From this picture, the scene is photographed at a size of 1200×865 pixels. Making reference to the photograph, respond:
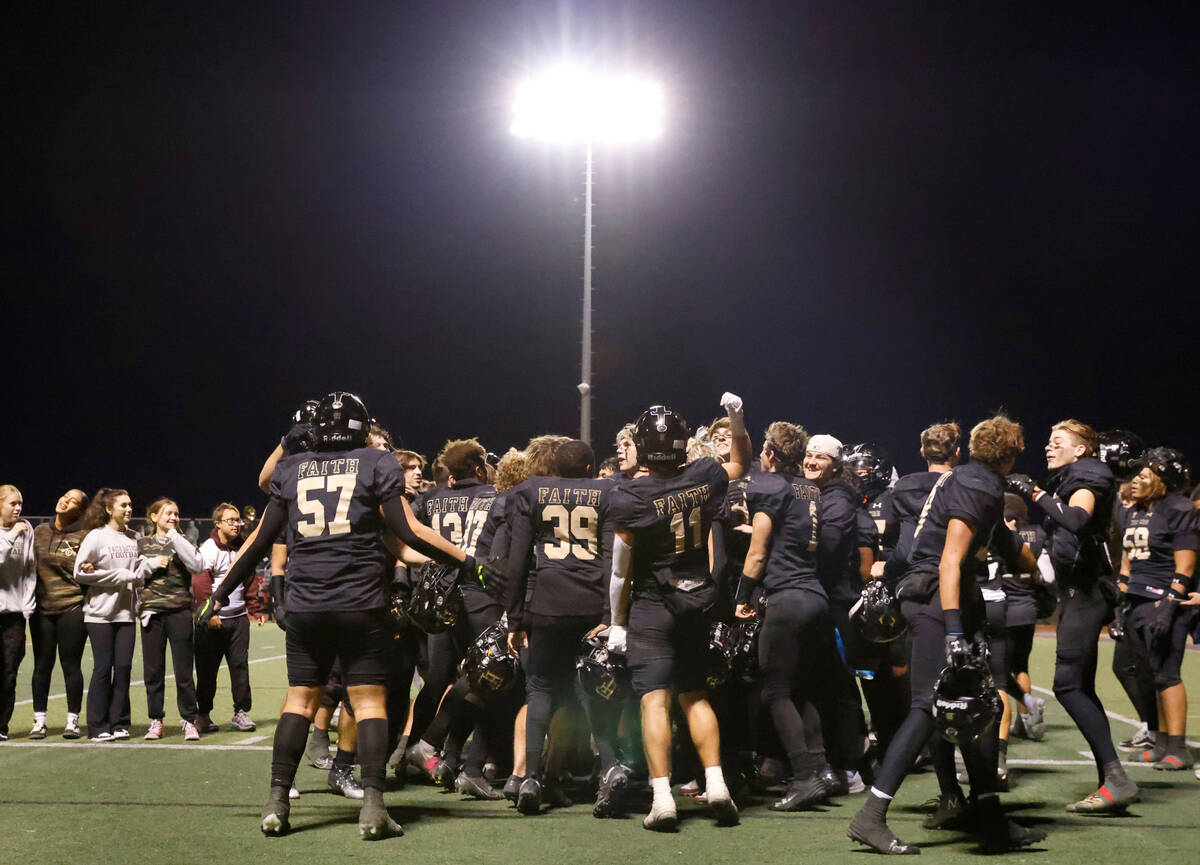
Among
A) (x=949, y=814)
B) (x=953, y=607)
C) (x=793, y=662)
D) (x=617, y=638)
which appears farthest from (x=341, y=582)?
(x=949, y=814)

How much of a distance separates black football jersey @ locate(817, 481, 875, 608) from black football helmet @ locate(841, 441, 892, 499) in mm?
1498

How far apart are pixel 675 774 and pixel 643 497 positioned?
2271mm

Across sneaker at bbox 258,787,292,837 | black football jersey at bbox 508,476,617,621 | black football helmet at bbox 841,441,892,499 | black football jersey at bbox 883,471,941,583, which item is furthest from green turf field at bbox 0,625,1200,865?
black football helmet at bbox 841,441,892,499

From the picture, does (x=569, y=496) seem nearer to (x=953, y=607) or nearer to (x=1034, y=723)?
(x=953, y=607)

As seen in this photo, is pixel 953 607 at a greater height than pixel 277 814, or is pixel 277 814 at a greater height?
pixel 953 607

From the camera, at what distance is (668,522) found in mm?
6207

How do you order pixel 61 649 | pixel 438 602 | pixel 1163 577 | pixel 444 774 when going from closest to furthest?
pixel 438 602, pixel 444 774, pixel 1163 577, pixel 61 649

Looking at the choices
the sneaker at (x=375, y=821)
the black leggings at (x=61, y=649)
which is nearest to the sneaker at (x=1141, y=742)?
the sneaker at (x=375, y=821)

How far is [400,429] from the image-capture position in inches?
1629

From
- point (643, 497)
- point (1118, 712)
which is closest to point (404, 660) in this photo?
point (643, 497)

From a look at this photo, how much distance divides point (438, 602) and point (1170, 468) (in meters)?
5.41

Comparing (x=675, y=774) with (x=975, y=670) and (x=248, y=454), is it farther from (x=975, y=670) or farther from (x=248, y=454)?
(x=248, y=454)

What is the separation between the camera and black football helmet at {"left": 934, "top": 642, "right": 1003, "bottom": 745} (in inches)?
215

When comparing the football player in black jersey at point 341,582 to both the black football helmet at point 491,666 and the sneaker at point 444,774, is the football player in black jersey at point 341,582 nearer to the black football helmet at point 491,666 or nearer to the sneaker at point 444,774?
the black football helmet at point 491,666
